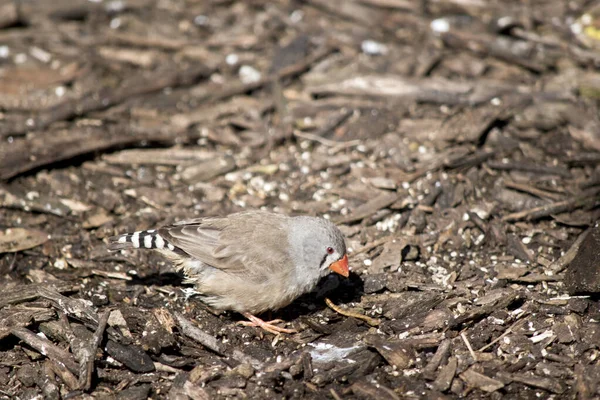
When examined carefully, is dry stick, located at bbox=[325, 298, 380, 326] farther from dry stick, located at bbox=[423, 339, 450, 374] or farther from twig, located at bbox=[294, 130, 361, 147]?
twig, located at bbox=[294, 130, 361, 147]

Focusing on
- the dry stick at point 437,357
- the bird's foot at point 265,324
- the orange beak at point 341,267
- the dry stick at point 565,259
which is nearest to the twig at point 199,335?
the bird's foot at point 265,324

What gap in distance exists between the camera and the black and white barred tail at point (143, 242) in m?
5.79

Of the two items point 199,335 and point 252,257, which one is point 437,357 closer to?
point 252,257

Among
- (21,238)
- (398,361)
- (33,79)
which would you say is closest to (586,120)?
(398,361)

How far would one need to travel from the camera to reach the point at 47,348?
17.0 feet

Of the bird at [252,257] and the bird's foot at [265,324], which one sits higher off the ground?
the bird at [252,257]

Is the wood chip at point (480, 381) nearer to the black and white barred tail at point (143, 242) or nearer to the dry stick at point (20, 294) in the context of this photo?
the black and white barred tail at point (143, 242)

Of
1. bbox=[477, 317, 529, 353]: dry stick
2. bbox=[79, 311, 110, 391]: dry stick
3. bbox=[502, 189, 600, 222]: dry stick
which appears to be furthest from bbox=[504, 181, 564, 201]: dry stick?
bbox=[79, 311, 110, 391]: dry stick

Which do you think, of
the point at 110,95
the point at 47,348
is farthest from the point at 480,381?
the point at 110,95

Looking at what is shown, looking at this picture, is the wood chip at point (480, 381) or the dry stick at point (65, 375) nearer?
the wood chip at point (480, 381)

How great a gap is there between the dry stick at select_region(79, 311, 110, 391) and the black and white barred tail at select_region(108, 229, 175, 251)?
692mm

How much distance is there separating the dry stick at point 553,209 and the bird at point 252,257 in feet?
6.20

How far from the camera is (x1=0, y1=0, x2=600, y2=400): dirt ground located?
5141 millimetres

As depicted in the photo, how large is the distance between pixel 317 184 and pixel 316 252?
1.70m
